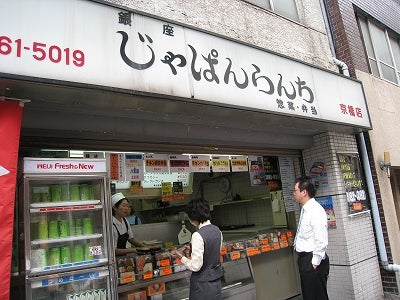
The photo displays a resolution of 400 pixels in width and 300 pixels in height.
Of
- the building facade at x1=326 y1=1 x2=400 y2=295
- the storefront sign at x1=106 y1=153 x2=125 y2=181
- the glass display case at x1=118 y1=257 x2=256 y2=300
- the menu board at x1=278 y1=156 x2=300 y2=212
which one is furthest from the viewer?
the building facade at x1=326 y1=1 x2=400 y2=295

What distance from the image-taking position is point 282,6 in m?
7.47

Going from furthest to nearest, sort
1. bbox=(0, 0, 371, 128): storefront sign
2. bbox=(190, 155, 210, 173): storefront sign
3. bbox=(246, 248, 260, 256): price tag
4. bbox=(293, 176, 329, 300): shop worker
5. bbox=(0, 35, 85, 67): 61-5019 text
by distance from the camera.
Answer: bbox=(246, 248, 260, 256): price tag < bbox=(190, 155, 210, 173): storefront sign < bbox=(293, 176, 329, 300): shop worker < bbox=(0, 0, 371, 128): storefront sign < bbox=(0, 35, 85, 67): 61-5019 text

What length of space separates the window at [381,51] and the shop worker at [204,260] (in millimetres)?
7132

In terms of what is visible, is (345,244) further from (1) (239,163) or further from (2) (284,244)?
(1) (239,163)

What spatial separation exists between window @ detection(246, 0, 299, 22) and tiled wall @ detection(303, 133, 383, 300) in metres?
2.70

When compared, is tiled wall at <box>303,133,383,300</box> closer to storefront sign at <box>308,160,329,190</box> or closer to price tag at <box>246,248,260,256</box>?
storefront sign at <box>308,160,329,190</box>

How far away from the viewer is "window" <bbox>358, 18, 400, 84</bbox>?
9188 mm

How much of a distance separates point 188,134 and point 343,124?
3021 mm

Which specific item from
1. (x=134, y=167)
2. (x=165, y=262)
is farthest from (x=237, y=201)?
(x=134, y=167)

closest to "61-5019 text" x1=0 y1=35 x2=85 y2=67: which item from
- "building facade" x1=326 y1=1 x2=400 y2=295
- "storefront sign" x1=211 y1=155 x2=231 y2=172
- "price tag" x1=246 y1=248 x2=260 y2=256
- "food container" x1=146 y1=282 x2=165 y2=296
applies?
"food container" x1=146 y1=282 x2=165 y2=296

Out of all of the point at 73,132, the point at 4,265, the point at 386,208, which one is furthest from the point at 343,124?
the point at 4,265

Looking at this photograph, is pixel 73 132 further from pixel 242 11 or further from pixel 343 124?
pixel 343 124

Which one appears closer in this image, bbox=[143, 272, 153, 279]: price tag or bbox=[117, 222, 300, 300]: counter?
bbox=[143, 272, 153, 279]: price tag

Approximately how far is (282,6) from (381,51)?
3.95 metres
